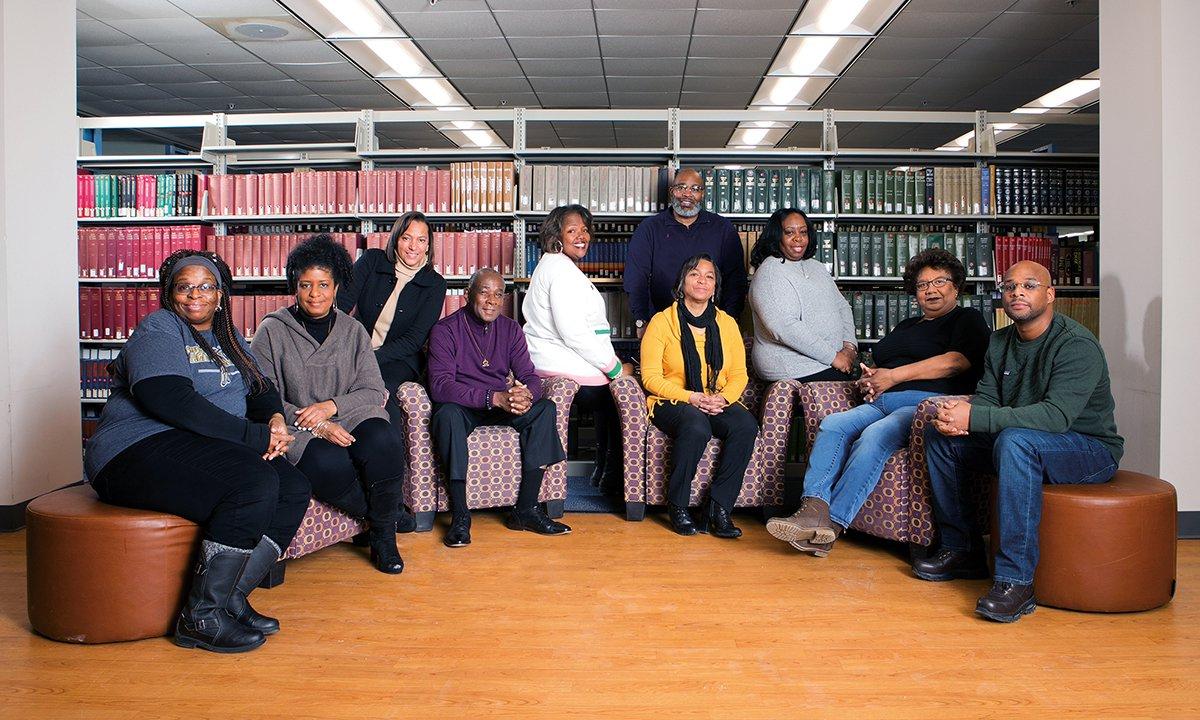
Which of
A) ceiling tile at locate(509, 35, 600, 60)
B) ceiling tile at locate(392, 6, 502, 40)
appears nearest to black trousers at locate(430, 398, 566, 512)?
ceiling tile at locate(392, 6, 502, 40)

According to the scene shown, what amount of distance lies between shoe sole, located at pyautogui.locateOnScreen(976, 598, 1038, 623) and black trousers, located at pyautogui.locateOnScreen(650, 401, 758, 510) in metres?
1.16

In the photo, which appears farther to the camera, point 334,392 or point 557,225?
point 557,225

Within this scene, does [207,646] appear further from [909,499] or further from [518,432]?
[909,499]

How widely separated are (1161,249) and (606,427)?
2.54m

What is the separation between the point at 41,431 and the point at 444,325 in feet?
5.94

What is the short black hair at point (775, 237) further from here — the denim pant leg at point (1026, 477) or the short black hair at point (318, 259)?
the short black hair at point (318, 259)

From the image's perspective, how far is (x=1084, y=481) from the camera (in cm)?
263

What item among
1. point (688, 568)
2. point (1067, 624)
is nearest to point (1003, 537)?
point (1067, 624)

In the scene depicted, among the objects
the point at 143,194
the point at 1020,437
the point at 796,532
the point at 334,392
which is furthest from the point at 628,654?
the point at 143,194

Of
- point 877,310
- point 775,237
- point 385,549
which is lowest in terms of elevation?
point 385,549

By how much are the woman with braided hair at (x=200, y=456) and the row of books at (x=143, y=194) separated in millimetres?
3183

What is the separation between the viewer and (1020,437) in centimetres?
256

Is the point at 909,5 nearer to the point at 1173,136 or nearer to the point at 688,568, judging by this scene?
the point at 1173,136

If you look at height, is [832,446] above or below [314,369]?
below
